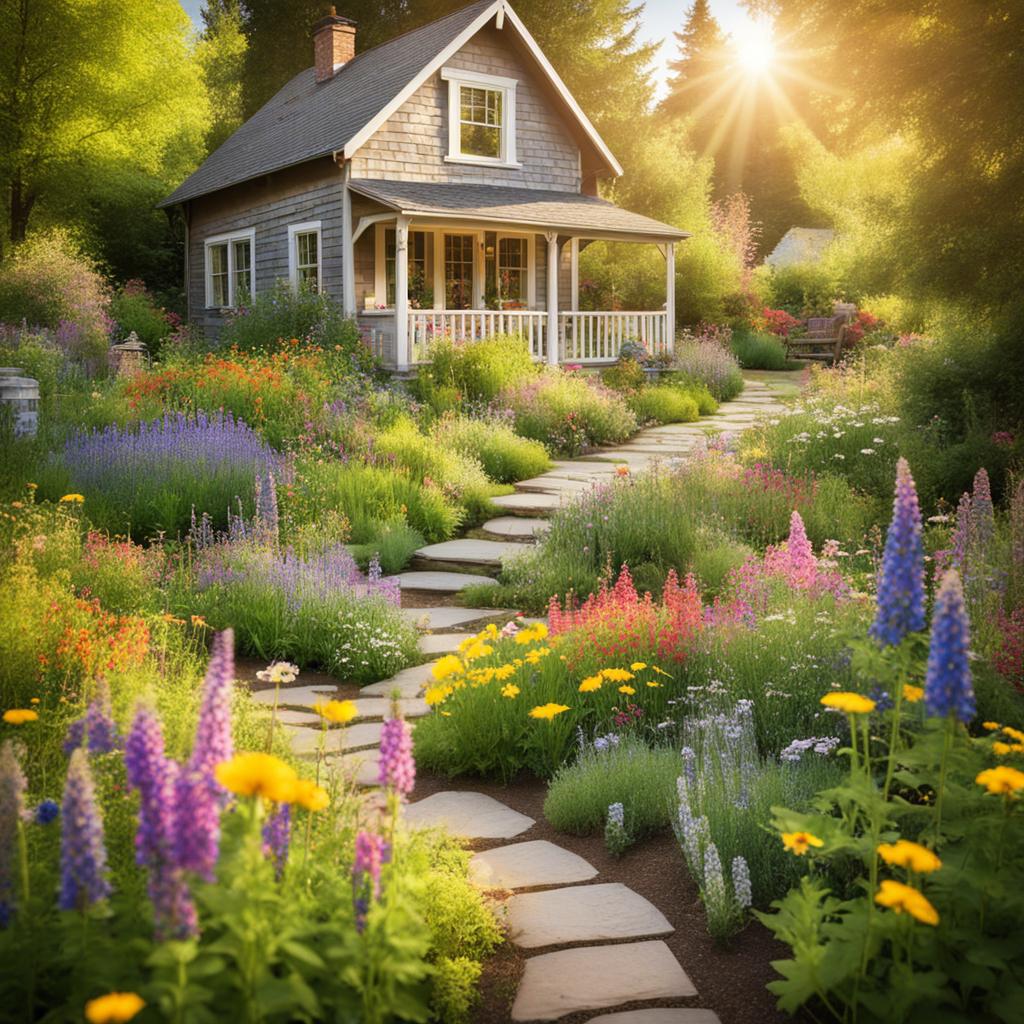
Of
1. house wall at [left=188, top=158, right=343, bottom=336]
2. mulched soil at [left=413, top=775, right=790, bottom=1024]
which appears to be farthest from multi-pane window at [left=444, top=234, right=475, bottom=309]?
mulched soil at [left=413, top=775, right=790, bottom=1024]

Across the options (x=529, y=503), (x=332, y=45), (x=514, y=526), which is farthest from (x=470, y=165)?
(x=514, y=526)

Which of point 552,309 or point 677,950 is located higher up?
point 552,309

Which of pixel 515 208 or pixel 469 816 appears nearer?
pixel 469 816

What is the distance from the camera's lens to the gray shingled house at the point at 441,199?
15.8 meters

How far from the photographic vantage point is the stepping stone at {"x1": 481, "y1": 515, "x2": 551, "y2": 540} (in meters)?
8.12

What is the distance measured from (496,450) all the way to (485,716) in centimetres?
625

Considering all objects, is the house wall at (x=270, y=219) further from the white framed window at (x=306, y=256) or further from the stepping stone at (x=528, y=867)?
the stepping stone at (x=528, y=867)

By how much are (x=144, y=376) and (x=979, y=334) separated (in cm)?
817

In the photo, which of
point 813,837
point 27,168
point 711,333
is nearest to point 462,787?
point 813,837

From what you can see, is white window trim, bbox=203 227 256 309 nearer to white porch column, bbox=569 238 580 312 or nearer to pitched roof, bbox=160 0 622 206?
pitched roof, bbox=160 0 622 206

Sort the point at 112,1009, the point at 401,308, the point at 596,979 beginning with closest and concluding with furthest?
the point at 112,1009 < the point at 596,979 < the point at 401,308

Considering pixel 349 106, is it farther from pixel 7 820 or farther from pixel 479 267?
pixel 7 820

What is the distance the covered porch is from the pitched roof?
1016 millimetres

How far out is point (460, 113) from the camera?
1742cm
